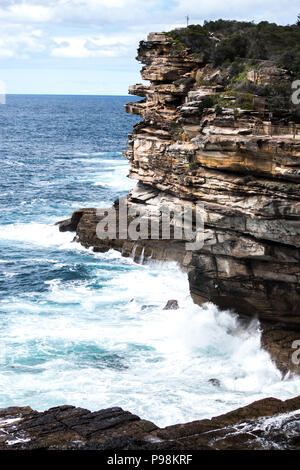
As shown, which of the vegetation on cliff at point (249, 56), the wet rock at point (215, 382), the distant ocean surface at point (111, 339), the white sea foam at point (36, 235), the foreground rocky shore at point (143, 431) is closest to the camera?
the foreground rocky shore at point (143, 431)

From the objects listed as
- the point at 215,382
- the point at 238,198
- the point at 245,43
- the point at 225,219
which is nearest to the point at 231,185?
the point at 238,198

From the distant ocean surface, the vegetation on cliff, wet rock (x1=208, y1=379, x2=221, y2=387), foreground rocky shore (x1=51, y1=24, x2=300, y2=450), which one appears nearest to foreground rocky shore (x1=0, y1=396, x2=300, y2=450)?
foreground rocky shore (x1=51, y1=24, x2=300, y2=450)

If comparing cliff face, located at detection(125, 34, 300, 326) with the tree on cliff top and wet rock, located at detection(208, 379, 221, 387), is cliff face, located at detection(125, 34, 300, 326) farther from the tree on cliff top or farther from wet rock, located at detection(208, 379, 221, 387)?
wet rock, located at detection(208, 379, 221, 387)

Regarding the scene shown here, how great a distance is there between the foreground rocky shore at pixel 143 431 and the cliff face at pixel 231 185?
310 inches

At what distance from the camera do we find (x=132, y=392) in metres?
28.1

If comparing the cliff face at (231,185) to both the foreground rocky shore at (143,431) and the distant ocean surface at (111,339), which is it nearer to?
the distant ocean surface at (111,339)

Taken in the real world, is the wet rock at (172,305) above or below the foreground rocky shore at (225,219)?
below

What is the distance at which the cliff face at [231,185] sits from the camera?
27.2 m

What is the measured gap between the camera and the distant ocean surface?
27655 mm

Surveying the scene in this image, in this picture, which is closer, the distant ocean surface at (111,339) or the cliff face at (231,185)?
the cliff face at (231,185)

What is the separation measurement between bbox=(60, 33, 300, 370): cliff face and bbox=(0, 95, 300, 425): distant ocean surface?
2673 mm

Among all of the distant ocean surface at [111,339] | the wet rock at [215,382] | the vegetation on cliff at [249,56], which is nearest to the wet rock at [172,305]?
the distant ocean surface at [111,339]

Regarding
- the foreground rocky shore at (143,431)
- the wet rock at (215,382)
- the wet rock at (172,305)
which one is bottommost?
the wet rock at (215,382)
